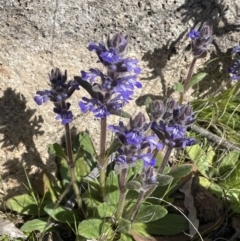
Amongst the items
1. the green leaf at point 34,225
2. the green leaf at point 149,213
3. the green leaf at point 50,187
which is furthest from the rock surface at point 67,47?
the green leaf at point 149,213

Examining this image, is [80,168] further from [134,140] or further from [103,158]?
[134,140]

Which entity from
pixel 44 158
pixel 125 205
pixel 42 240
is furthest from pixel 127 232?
pixel 44 158

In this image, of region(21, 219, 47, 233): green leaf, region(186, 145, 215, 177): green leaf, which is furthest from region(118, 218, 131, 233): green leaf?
region(186, 145, 215, 177): green leaf

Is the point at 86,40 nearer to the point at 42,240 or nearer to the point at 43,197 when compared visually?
the point at 43,197

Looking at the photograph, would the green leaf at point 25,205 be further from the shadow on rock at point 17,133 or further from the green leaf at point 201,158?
the green leaf at point 201,158

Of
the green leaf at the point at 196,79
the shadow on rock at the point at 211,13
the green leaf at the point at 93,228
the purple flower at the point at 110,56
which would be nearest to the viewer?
the purple flower at the point at 110,56

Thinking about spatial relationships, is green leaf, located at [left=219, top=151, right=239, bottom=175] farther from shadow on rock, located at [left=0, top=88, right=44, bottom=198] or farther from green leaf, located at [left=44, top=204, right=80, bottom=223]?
shadow on rock, located at [left=0, top=88, right=44, bottom=198]

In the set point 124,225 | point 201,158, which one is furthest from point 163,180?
point 201,158
